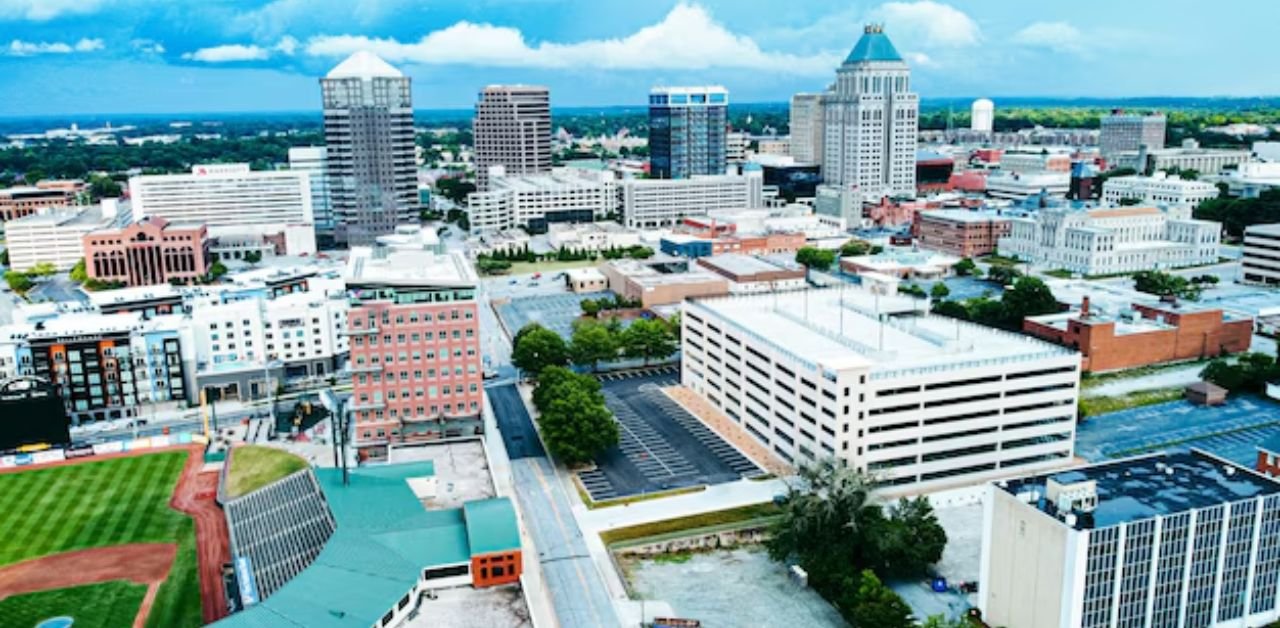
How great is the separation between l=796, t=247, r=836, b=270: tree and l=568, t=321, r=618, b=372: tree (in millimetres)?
57807

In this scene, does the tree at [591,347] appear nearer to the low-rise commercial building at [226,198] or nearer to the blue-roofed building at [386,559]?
the blue-roofed building at [386,559]

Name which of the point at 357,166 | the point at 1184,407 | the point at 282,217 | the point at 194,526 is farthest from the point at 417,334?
the point at 282,217

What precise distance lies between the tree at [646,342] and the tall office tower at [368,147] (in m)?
72.9

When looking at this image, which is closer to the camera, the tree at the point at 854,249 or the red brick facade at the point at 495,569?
the red brick facade at the point at 495,569

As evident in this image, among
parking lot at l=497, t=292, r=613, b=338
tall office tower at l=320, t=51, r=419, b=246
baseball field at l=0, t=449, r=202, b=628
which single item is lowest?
baseball field at l=0, t=449, r=202, b=628

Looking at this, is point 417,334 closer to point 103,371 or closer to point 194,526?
point 194,526

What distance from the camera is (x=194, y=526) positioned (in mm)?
60812

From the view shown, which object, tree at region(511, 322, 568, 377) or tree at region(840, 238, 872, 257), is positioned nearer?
tree at region(511, 322, 568, 377)

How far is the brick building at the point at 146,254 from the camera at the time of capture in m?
130

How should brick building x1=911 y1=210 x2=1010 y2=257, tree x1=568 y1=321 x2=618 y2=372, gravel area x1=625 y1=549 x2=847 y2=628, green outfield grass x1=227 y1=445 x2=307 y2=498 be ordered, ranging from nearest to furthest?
gravel area x1=625 y1=549 x2=847 y2=628 < green outfield grass x1=227 y1=445 x2=307 y2=498 < tree x1=568 y1=321 x2=618 y2=372 < brick building x1=911 y1=210 x2=1010 y2=257

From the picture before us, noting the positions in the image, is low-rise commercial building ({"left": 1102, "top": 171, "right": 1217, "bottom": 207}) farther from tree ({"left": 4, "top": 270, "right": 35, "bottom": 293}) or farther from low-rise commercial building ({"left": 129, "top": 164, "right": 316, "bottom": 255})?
tree ({"left": 4, "top": 270, "right": 35, "bottom": 293})

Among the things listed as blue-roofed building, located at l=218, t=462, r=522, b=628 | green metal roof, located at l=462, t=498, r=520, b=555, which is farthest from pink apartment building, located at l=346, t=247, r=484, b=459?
green metal roof, located at l=462, t=498, r=520, b=555

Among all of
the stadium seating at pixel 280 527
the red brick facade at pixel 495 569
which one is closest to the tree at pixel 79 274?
the stadium seating at pixel 280 527

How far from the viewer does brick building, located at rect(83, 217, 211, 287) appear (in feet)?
427
